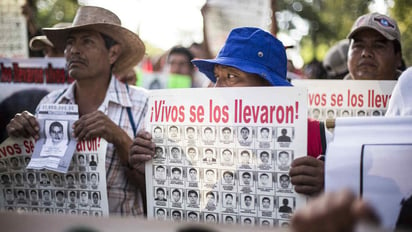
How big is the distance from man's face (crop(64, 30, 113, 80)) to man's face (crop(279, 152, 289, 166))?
150 cm

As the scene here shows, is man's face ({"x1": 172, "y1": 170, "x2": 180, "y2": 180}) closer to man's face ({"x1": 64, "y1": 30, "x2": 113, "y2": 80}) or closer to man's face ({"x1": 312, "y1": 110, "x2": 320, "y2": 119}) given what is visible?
man's face ({"x1": 64, "y1": 30, "x2": 113, "y2": 80})

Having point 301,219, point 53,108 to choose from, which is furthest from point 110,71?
point 301,219

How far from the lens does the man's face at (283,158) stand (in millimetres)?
2320

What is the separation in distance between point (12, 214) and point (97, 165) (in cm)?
139

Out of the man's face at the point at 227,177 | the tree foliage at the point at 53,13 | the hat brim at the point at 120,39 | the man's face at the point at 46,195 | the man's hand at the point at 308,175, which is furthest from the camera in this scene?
the tree foliage at the point at 53,13

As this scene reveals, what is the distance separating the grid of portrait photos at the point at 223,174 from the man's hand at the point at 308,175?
93 millimetres

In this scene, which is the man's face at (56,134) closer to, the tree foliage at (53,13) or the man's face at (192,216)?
the man's face at (192,216)

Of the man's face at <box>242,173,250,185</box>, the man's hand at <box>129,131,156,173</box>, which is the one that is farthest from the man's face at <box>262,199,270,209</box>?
the man's hand at <box>129,131,156,173</box>

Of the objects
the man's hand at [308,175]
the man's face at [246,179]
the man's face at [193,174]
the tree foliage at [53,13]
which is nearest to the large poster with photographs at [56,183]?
the man's face at [193,174]

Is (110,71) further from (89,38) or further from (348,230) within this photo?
(348,230)

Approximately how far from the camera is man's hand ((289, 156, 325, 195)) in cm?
218

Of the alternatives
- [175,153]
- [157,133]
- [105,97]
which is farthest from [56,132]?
[175,153]

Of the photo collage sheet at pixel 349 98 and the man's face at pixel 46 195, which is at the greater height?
the photo collage sheet at pixel 349 98

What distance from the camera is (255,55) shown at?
2.80 m
